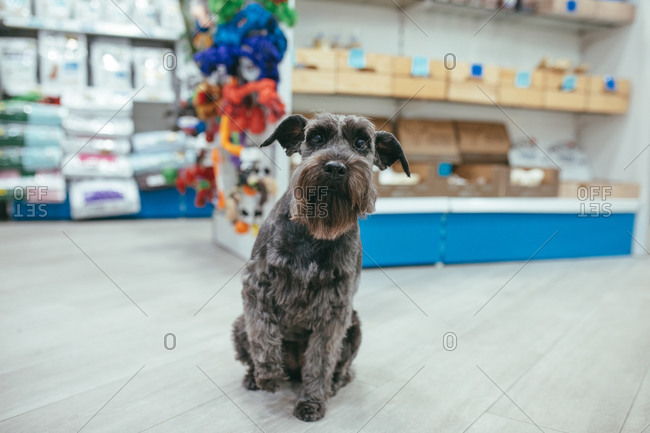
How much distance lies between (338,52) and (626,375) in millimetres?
2285

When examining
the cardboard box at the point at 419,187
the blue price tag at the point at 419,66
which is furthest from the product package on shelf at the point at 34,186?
the blue price tag at the point at 419,66

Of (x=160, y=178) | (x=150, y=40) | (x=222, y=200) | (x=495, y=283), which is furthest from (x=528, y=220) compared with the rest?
(x=150, y=40)

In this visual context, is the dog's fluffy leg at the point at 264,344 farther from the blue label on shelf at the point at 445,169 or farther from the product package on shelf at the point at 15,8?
the product package on shelf at the point at 15,8

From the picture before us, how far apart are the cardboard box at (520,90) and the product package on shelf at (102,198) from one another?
3481 mm

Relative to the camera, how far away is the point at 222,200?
11.5ft

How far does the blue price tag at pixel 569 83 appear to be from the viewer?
3.87 metres

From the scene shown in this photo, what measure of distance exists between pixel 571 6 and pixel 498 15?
529 millimetres

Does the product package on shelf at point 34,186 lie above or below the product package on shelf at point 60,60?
below

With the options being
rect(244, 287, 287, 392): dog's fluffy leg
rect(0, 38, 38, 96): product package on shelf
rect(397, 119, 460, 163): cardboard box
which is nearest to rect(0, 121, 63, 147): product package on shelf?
rect(0, 38, 38, 96): product package on shelf

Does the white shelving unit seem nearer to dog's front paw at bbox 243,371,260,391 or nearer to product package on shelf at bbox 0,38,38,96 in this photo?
dog's front paw at bbox 243,371,260,391

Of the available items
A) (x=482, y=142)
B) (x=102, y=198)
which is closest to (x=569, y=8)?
(x=482, y=142)

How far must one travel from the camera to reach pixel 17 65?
475cm

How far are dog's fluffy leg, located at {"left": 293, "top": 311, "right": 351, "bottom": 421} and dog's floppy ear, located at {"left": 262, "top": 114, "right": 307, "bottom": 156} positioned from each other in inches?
21.4

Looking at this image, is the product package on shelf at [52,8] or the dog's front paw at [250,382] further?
the product package on shelf at [52,8]
